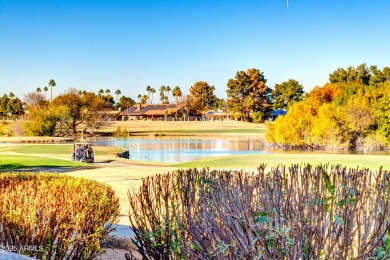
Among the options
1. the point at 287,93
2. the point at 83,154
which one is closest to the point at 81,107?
the point at 287,93

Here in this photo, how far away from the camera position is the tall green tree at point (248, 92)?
389ft

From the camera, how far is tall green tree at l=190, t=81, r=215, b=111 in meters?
153

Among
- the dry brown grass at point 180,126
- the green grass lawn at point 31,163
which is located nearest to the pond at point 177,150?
the green grass lawn at point 31,163

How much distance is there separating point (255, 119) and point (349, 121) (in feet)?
186

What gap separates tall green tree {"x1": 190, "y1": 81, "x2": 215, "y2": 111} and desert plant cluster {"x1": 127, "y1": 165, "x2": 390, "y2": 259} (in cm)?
14307

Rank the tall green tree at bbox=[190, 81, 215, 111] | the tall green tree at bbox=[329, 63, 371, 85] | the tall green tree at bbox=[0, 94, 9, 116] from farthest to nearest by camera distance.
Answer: the tall green tree at bbox=[190, 81, 215, 111] < the tall green tree at bbox=[0, 94, 9, 116] < the tall green tree at bbox=[329, 63, 371, 85]

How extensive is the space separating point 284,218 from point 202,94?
15371 cm

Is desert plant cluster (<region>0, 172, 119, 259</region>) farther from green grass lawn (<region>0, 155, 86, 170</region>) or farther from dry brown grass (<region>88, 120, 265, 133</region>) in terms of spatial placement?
dry brown grass (<region>88, 120, 265, 133</region>)

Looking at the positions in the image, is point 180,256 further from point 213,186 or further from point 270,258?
point 270,258

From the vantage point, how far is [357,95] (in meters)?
66.4

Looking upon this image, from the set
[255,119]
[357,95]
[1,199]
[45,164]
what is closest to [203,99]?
[255,119]

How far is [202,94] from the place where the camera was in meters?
158

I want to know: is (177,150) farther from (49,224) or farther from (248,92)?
(248,92)

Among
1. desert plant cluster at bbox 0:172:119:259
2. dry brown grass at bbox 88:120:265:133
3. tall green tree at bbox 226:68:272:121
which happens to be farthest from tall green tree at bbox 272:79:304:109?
desert plant cluster at bbox 0:172:119:259
